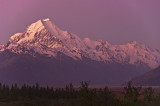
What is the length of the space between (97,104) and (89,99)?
29.8ft

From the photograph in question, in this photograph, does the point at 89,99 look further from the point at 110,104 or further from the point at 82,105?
the point at 110,104

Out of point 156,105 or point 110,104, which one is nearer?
point 156,105

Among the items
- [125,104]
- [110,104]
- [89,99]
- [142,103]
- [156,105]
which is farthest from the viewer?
[110,104]

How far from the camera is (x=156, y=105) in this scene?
168125mm

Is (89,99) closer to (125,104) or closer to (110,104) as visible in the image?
(125,104)

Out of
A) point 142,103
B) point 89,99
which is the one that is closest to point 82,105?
point 89,99

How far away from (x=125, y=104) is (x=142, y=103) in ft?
159

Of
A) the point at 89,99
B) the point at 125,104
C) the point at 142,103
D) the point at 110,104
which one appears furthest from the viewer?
the point at 110,104

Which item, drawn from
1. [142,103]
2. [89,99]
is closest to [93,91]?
[89,99]

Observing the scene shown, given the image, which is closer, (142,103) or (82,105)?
(82,105)

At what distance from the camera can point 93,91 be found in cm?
15662

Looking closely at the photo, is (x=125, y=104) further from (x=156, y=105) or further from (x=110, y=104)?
(x=110, y=104)

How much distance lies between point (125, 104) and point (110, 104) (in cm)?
6195

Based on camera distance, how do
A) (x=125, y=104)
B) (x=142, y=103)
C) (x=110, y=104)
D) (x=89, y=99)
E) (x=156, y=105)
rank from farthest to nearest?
(x=110, y=104)
(x=142, y=103)
(x=156, y=105)
(x=89, y=99)
(x=125, y=104)
